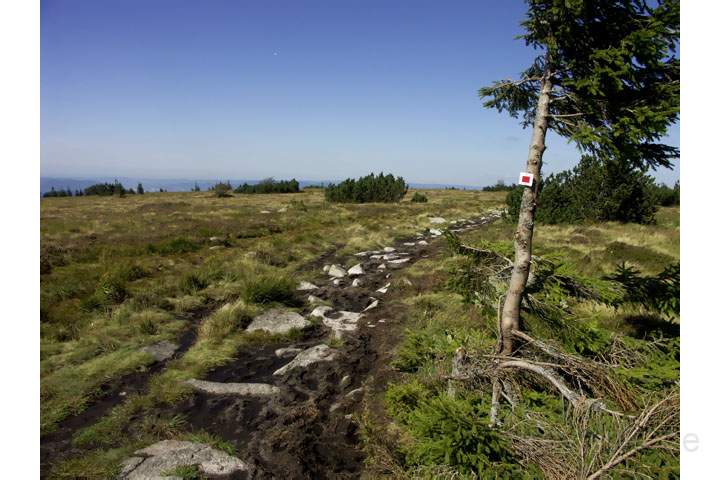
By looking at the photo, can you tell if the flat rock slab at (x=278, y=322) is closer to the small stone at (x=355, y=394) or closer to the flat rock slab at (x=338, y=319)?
the flat rock slab at (x=338, y=319)

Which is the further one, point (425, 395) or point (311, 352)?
point (311, 352)

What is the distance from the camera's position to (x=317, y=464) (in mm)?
4762

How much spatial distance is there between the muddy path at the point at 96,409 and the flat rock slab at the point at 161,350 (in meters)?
0.09

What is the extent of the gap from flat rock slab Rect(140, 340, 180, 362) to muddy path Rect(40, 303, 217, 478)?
90 millimetres

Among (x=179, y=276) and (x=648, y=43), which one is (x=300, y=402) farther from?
(x=179, y=276)

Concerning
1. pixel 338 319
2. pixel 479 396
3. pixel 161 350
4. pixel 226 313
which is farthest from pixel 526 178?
pixel 161 350

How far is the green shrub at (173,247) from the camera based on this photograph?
17.5 metres

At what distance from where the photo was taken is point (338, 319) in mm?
9852

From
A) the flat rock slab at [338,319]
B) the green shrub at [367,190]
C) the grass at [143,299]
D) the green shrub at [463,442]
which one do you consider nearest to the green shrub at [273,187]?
the green shrub at [367,190]

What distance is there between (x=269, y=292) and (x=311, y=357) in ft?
12.2

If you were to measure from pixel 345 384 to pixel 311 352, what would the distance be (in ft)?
4.70

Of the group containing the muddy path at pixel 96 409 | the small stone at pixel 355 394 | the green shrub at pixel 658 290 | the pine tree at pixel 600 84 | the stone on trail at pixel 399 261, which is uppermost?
the pine tree at pixel 600 84
